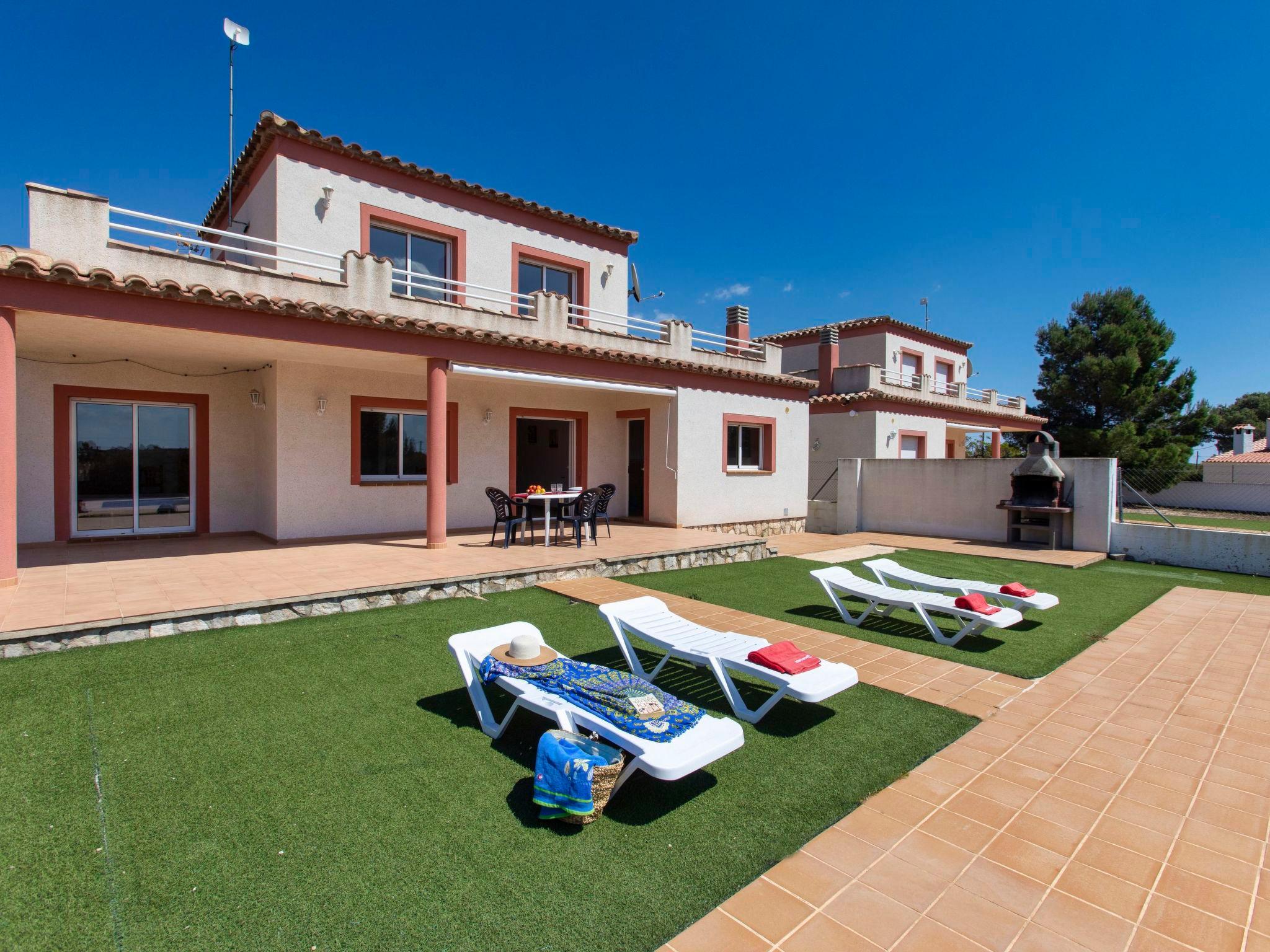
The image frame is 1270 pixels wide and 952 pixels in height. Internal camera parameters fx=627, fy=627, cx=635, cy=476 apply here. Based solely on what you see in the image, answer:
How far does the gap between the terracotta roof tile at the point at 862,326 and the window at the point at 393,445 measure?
15029 millimetres

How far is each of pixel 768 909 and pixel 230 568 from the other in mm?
8894

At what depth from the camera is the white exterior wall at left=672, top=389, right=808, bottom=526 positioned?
49.6 feet

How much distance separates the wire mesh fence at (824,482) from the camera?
19625 millimetres

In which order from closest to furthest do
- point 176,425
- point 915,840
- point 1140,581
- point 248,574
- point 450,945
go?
point 450,945 < point 915,840 < point 248,574 < point 1140,581 < point 176,425

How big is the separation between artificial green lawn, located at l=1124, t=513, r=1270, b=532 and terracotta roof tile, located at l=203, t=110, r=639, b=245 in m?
17.8

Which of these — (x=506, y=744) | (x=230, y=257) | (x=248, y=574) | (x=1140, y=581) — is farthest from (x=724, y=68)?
(x=506, y=744)

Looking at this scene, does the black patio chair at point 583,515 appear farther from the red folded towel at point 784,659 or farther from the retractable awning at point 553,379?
the red folded towel at point 784,659

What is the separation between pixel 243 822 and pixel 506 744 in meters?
1.55

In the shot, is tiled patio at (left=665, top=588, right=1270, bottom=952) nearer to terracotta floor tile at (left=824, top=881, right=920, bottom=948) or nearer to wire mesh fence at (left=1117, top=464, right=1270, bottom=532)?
terracotta floor tile at (left=824, top=881, right=920, bottom=948)

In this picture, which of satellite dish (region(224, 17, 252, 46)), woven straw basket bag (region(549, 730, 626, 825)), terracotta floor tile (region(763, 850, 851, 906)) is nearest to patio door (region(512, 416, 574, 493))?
satellite dish (region(224, 17, 252, 46))

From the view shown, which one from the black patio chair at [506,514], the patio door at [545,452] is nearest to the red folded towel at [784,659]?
the black patio chair at [506,514]

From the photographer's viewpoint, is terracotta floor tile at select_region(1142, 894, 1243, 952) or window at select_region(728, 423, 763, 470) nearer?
terracotta floor tile at select_region(1142, 894, 1243, 952)

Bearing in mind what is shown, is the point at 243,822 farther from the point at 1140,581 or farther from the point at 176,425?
the point at 1140,581

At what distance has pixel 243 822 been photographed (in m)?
3.28
